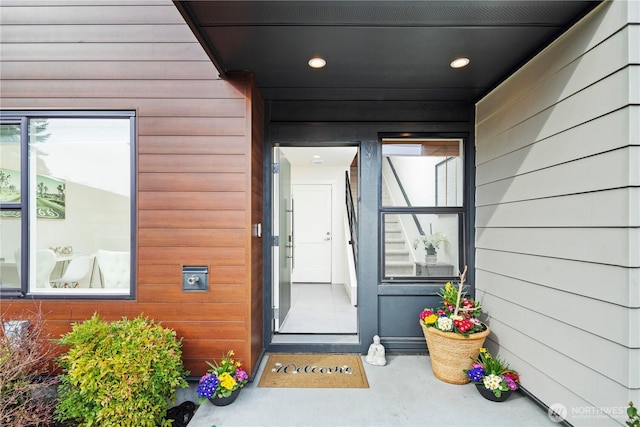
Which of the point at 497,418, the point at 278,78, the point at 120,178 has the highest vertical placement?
the point at 278,78

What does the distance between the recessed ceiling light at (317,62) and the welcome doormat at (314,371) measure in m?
2.35

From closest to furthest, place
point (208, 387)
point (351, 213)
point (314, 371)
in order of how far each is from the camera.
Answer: point (208, 387) < point (314, 371) < point (351, 213)

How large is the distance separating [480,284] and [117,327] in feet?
9.42

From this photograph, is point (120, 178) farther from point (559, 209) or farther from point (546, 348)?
point (546, 348)

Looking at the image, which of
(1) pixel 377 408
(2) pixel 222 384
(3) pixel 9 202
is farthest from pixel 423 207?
(3) pixel 9 202

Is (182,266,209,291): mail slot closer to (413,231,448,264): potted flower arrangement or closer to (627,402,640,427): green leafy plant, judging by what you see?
(413,231,448,264): potted flower arrangement

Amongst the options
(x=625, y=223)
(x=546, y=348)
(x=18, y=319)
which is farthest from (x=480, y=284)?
(x=18, y=319)

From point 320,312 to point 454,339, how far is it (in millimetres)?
1782

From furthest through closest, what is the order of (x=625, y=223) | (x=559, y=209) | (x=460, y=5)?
(x=559, y=209) → (x=460, y=5) → (x=625, y=223)

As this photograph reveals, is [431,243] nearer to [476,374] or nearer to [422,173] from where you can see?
[422,173]

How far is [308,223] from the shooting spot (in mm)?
5504

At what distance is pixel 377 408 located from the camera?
74.4 inches

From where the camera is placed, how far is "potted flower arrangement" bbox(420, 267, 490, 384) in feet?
6.97

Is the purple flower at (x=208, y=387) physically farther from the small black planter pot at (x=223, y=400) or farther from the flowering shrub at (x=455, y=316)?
the flowering shrub at (x=455, y=316)
